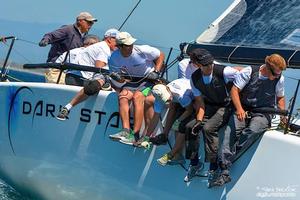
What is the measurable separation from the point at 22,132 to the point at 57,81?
733 millimetres

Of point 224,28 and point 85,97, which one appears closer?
point 85,97

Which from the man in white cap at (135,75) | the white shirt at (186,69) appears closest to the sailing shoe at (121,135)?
A: the man in white cap at (135,75)

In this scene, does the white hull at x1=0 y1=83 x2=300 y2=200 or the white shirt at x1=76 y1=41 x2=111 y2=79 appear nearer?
the white hull at x1=0 y1=83 x2=300 y2=200

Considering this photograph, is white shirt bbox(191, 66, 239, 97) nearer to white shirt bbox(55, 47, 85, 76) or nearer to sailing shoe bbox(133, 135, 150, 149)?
sailing shoe bbox(133, 135, 150, 149)

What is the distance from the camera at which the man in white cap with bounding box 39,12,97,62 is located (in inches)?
297

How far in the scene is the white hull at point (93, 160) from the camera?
5172 mm

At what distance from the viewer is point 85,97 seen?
6.36 meters

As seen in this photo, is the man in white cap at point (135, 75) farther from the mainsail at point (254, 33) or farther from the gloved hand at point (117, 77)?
the mainsail at point (254, 33)

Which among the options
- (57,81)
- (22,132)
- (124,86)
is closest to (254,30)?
(124,86)

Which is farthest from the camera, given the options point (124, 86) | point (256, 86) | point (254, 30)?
point (254, 30)

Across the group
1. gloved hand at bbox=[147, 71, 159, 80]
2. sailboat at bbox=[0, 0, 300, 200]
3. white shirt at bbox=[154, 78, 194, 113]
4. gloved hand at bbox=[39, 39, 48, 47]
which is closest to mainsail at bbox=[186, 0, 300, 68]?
sailboat at bbox=[0, 0, 300, 200]

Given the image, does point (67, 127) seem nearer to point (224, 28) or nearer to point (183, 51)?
point (183, 51)

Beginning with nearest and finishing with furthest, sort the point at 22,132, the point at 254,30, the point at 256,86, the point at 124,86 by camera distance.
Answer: the point at 256,86 → the point at 124,86 → the point at 254,30 → the point at 22,132

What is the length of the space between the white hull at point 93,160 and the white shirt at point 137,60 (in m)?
0.27
